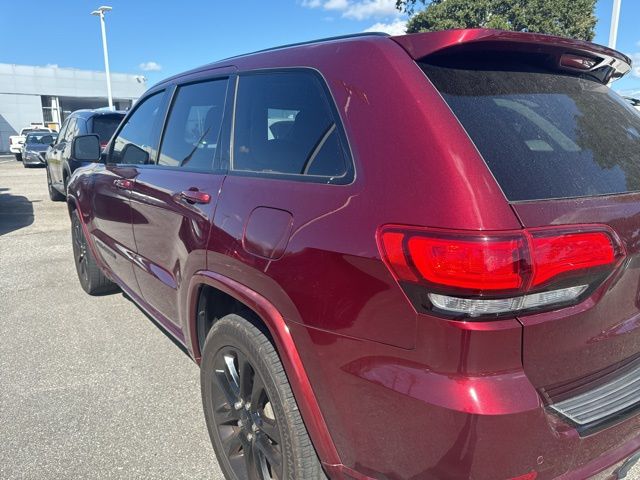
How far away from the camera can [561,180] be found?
1.51 m

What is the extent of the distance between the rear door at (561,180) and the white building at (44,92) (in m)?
→ 50.5

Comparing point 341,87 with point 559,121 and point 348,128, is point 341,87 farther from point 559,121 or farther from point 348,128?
point 559,121

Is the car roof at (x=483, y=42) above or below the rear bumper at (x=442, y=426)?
above

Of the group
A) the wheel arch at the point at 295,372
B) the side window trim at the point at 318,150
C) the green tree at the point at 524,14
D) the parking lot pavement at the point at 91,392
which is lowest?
the parking lot pavement at the point at 91,392

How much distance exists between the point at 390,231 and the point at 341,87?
24.8 inches

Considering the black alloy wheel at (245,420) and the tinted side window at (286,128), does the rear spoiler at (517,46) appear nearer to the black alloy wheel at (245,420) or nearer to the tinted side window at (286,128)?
the tinted side window at (286,128)

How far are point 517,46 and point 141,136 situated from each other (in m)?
2.64

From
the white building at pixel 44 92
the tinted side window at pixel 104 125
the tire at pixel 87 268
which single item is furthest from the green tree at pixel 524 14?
the white building at pixel 44 92

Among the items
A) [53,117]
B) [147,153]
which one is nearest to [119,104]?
[53,117]

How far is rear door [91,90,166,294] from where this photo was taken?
10.7 feet

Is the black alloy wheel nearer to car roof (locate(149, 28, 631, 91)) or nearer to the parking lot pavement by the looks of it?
the parking lot pavement

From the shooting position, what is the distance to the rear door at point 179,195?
2.35 m

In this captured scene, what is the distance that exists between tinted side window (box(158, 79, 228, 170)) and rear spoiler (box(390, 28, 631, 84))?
3.70 feet

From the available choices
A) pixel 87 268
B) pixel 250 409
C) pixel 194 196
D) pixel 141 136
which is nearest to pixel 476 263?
pixel 250 409
